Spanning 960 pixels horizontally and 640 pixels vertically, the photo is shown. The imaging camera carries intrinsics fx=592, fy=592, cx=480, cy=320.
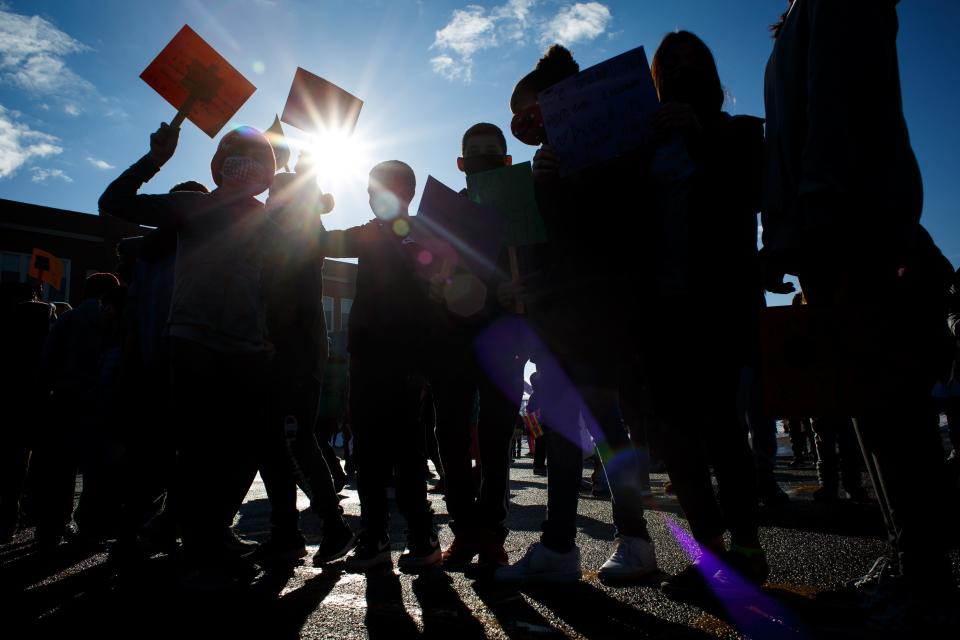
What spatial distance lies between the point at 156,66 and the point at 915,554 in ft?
11.0

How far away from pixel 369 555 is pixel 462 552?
39 cm

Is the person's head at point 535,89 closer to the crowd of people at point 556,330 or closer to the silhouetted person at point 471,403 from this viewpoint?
the crowd of people at point 556,330

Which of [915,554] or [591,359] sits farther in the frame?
[591,359]

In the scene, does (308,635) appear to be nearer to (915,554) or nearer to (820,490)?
(915,554)

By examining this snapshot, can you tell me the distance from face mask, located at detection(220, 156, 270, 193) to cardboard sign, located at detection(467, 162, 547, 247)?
2.99ft

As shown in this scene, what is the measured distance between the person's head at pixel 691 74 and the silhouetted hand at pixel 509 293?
2.87 feet

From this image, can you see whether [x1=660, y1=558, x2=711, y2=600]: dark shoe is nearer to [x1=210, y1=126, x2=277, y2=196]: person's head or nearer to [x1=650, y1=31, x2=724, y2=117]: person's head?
[x1=650, y1=31, x2=724, y2=117]: person's head

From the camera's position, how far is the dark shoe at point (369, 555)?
239cm

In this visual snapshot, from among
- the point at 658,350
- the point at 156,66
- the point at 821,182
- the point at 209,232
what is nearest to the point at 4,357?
the point at 156,66

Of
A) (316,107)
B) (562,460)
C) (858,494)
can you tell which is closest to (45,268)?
(316,107)

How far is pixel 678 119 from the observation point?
1874mm

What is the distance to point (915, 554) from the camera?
1355 millimetres

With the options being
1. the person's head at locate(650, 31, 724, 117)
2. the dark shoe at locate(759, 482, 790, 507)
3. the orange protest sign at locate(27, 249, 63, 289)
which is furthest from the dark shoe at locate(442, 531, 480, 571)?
the orange protest sign at locate(27, 249, 63, 289)

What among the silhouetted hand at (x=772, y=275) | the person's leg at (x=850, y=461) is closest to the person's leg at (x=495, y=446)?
the silhouetted hand at (x=772, y=275)
